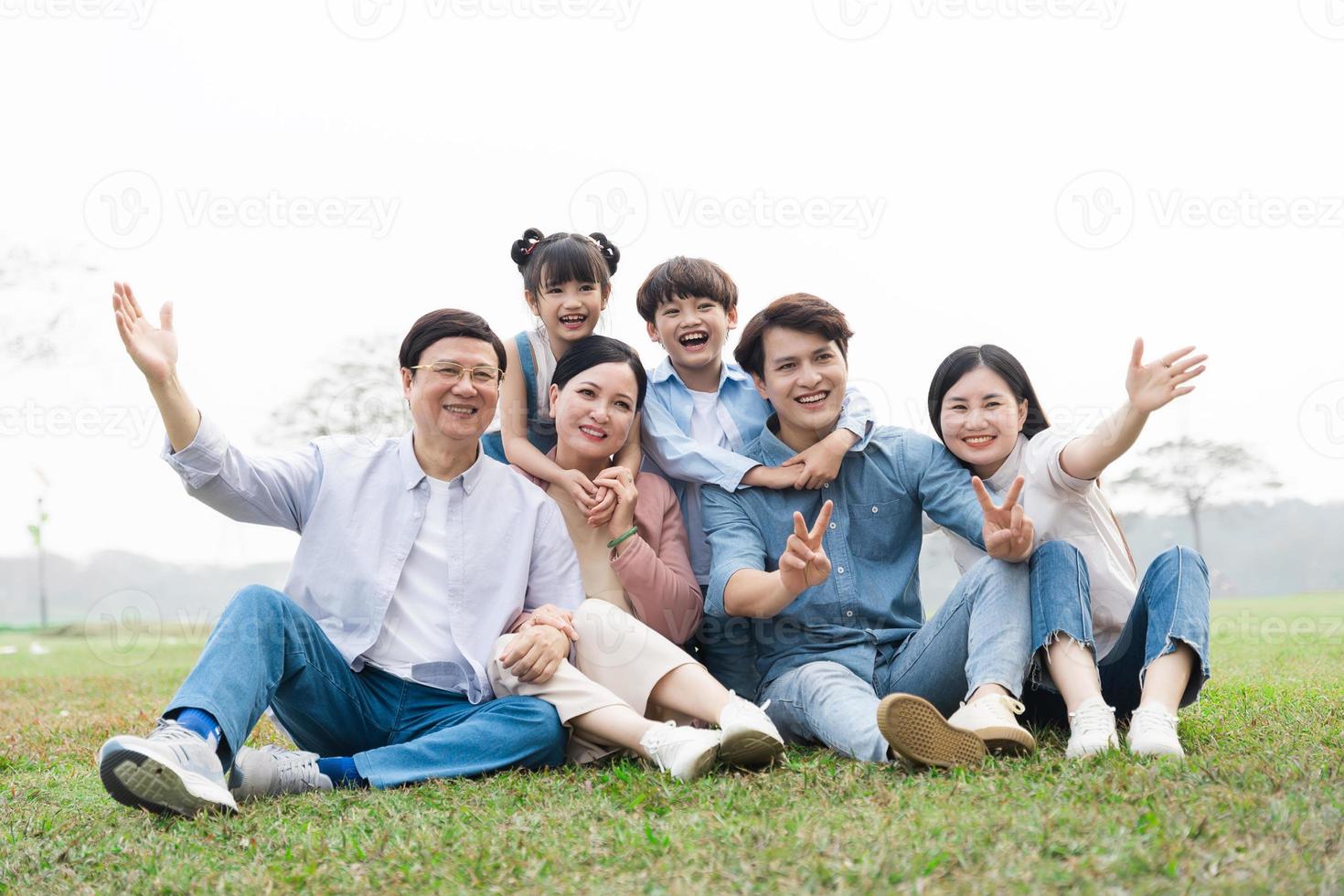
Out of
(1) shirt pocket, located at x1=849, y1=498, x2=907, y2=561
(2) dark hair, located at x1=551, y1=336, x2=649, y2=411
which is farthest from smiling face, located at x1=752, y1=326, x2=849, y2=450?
(2) dark hair, located at x1=551, y1=336, x2=649, y2=411

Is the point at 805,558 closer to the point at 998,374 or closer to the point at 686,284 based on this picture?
the point at 998,374

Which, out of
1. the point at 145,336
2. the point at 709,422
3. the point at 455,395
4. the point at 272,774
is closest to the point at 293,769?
the point at 272,774

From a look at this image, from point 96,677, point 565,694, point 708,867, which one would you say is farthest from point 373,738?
point 96,677

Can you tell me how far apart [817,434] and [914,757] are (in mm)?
1504

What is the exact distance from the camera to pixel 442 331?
4066 mm

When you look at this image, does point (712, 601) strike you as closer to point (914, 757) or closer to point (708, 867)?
point (914, 757)

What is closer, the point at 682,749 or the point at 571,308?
the point at 682,749

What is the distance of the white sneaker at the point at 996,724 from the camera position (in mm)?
3326

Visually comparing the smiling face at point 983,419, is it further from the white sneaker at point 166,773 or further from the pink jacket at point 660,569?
the white sneaker at point 166,773

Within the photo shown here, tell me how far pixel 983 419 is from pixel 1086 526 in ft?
1.71

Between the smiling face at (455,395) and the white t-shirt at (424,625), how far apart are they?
0.36 meters

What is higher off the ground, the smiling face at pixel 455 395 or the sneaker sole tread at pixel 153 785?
the smiling face at pixel 455 395

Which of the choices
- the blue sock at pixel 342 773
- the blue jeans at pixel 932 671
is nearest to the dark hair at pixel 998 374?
the blue jeans at pixel 932 671

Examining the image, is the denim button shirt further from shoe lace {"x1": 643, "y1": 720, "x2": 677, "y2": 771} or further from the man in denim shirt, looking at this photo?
shoe lace {"x1": 643, "y1": 720, "x2": 677, "y2": 771}
